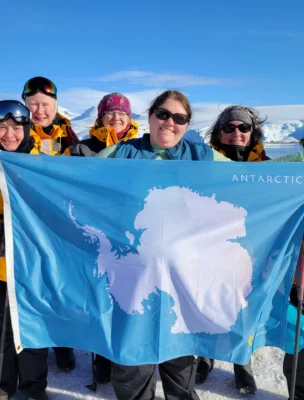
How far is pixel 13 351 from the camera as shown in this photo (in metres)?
3.19

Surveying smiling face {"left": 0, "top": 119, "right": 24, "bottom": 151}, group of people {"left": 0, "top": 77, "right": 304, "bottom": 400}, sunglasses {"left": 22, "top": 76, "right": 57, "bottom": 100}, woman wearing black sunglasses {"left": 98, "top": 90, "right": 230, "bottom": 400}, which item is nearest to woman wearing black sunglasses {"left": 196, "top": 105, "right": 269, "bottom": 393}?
group of people {"left": 0, "top": 77, "right": 304, "bottom": 400}

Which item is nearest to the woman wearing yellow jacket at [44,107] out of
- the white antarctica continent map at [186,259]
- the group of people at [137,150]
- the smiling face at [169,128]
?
the group of people at [137,150]

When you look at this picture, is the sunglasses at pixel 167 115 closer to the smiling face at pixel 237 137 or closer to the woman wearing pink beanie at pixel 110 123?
the smiling face at pixel 237 137

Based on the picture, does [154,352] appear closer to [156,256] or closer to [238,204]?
[156,256]

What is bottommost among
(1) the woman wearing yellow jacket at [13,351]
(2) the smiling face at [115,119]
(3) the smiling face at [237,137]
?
(1) the woman wearing yellow jacket at [13,351]

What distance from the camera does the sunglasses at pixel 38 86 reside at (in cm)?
405

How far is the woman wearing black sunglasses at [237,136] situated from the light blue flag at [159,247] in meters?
1.13

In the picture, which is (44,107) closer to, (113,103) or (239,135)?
(113,103)

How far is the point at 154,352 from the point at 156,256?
27.2 inches

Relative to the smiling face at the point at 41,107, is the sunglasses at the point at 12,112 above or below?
below

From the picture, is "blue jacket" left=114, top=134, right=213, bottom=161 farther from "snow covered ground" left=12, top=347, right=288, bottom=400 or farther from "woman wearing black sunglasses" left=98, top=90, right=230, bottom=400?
"snow covered ground" left=12, top=347, right=288, bottom=400

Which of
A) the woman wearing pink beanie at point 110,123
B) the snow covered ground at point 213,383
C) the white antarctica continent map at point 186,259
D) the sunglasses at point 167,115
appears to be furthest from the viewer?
the woman wearing pink beanie at point 110,123

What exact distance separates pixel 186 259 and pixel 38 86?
2595mm

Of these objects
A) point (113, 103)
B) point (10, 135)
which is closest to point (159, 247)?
point (10, 135)
